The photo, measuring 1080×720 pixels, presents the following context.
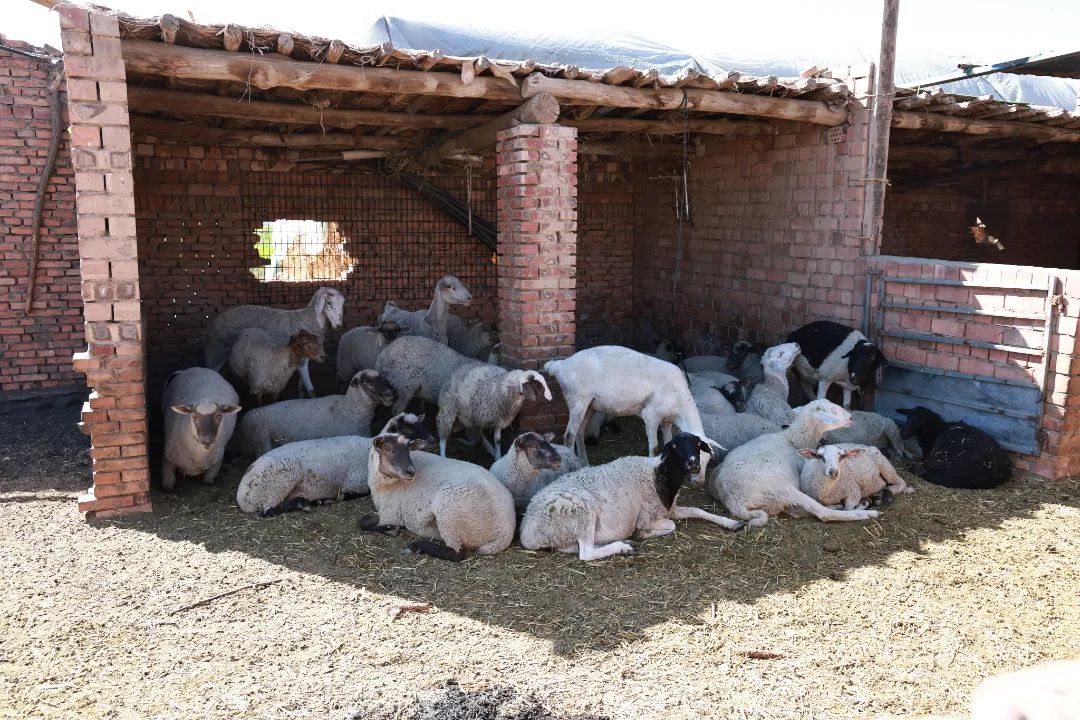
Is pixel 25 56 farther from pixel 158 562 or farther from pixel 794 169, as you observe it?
pixel 794 169

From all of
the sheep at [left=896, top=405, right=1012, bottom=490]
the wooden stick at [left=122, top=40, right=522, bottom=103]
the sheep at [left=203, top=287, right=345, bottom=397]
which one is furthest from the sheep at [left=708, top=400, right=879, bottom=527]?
the sheep at [left=203, top=287, right=345, bottom=397]

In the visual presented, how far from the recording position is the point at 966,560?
5.91 metres

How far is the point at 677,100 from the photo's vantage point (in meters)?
8.27

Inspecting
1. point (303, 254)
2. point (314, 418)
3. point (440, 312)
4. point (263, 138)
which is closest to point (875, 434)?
point (440, 312)

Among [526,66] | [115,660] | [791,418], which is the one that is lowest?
[115,660]

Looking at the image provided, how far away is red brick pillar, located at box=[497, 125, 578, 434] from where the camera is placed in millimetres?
7977

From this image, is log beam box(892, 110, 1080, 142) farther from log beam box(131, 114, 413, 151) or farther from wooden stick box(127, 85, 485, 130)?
log beam box(131, 114, 413, 151)

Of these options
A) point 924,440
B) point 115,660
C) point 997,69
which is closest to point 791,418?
point 924,440

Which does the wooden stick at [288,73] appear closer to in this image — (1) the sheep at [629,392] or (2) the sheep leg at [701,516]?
(1) the sheep at [629,392]

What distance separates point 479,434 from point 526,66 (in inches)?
143

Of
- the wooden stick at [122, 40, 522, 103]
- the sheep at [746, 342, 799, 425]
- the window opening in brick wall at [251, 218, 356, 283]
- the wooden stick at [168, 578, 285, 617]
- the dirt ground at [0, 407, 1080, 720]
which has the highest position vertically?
the wooden stick at [122, 40, 522, 103]

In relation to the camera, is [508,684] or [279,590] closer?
[508,684]

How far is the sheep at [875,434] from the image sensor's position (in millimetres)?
8172

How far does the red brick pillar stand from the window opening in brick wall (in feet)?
16.0
